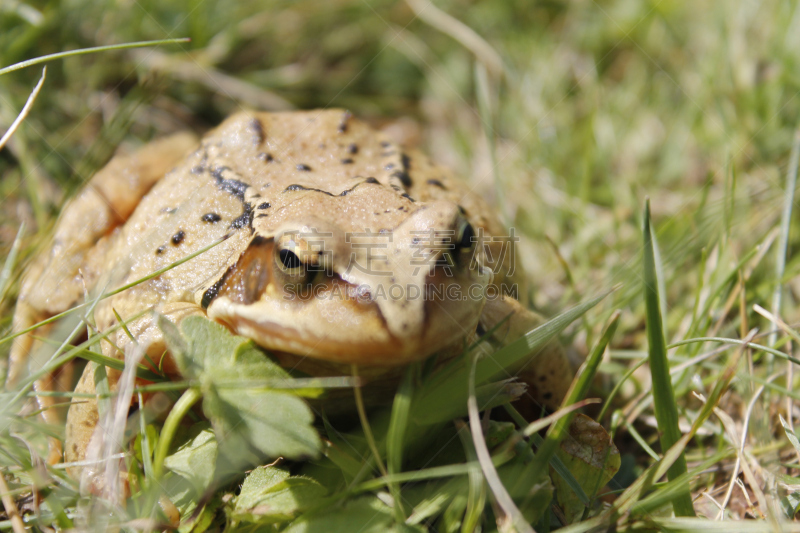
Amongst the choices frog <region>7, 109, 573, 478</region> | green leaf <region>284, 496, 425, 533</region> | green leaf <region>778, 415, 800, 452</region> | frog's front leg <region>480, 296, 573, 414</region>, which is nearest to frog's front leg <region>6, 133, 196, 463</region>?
frog <region>7, 109, 573, 478</region>

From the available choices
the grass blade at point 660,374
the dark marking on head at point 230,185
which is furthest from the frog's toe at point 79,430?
the grass blade at point 660,374

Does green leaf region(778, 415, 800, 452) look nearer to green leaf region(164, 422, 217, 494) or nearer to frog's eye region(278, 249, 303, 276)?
frog's eye region(278, 249, 303, 276)

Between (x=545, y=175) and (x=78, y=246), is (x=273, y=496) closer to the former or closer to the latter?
(x=78, y=246)

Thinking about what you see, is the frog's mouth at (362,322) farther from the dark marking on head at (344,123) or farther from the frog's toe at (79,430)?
the dark marking on head at (344,123)

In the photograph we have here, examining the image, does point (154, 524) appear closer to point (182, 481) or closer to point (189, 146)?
point (182, 481)

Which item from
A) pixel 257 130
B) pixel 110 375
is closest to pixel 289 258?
pixel 110 375

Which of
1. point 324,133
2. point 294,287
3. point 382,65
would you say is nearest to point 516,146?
point 382,65
